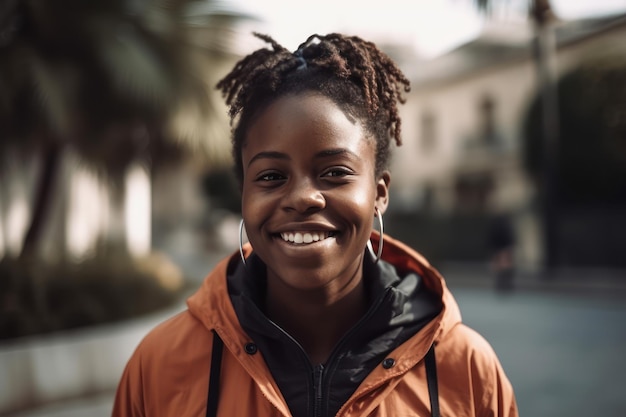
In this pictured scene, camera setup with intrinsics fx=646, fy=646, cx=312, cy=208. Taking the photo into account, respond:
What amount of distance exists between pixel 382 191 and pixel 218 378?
0.66 metres

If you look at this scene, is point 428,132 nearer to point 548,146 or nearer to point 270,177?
point 548,146

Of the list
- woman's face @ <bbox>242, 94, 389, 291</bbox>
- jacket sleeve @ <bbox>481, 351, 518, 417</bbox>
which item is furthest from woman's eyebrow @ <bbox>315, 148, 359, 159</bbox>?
jacket sleeve @ <bbox>481, 351, 518, 417</bbox>

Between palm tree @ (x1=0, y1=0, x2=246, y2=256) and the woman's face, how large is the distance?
5.66 meters

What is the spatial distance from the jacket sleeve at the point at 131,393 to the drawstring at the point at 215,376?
203 mm

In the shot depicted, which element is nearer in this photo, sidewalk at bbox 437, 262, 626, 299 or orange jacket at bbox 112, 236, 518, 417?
orange jacket at bbox 112, 236, 518, 417

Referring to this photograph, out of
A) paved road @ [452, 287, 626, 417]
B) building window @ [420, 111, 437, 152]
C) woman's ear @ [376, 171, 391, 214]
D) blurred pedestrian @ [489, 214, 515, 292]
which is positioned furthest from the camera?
building window @ [420, 111, 437, 152]

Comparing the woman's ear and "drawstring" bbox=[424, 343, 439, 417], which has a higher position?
the woman's ear

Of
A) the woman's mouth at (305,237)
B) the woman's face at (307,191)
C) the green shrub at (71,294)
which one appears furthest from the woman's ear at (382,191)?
the green shrub at (71,294)

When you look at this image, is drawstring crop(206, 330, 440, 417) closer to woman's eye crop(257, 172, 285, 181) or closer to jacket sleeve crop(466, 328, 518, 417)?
jacket sleeve crop(466, 328, 518, 417)

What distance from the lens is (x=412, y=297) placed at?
1.81m

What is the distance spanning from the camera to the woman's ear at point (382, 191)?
1.77 metres

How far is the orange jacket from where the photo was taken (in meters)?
1.58

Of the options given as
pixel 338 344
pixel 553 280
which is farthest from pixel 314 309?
pixel 553 280

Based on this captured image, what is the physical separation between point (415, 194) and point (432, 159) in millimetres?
1951
